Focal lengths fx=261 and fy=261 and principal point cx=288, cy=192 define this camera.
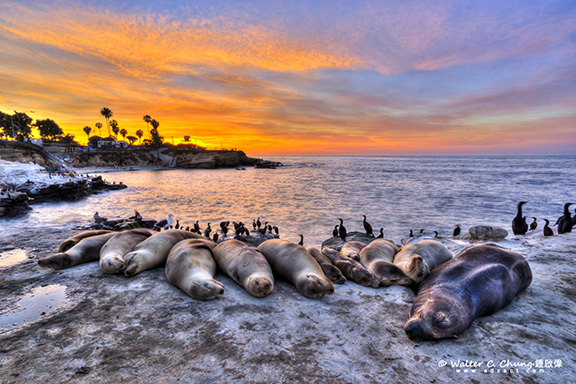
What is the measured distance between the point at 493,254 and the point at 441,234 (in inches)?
407

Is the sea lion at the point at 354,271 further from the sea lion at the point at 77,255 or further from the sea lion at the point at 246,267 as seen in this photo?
the sea lion at the point at 77,255

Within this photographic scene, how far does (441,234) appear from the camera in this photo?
45.8 ft

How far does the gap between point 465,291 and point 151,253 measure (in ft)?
19.0

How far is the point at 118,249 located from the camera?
577 cm

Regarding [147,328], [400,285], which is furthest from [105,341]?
[400,285]

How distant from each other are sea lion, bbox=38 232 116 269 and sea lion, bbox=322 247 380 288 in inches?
216

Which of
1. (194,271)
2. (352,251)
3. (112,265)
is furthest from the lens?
(352,251)

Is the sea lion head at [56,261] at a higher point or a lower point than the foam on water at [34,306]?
higher

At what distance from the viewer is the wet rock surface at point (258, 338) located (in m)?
2.82

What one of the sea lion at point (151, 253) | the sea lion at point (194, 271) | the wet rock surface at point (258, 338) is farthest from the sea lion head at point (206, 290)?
the sea lion at point (151, 253)

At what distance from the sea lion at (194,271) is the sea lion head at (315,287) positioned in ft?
4.64

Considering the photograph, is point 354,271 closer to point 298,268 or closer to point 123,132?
point 298,268

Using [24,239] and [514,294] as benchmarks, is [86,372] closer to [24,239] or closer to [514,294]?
[514,294]

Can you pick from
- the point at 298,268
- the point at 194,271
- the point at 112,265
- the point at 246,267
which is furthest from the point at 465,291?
the point at 112,265
